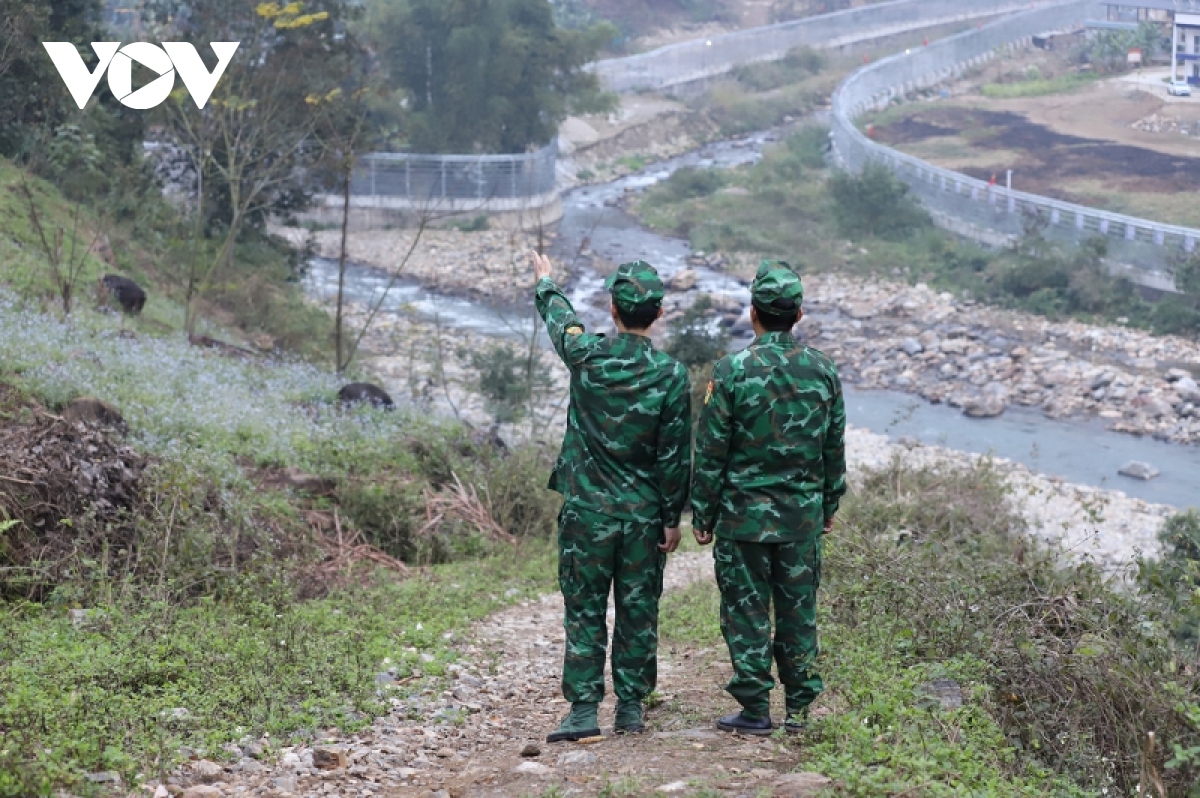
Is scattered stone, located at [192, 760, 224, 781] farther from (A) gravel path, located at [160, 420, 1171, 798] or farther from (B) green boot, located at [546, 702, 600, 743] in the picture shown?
(B) green boot, located at [546, 702, 600, 743]

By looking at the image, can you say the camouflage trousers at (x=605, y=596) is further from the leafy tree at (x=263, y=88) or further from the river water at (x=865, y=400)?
the leafy tree at (x=263, y=88)

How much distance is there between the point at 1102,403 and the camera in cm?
2242

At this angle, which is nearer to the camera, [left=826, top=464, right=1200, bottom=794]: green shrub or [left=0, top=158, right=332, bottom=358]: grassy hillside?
[left=826, top=464, right=1200, bottom=794]: green shrub

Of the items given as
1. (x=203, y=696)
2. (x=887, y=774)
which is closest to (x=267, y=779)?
(x=203, y=696)

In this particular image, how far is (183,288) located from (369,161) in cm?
1805

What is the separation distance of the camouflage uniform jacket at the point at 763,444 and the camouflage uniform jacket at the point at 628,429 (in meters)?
0.11

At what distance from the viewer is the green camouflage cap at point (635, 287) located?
460 cm

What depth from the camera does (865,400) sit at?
76.3ft

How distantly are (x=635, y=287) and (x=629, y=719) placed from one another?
1.55 metres

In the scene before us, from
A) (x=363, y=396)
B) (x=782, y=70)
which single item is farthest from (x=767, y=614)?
(x=782, y=70)

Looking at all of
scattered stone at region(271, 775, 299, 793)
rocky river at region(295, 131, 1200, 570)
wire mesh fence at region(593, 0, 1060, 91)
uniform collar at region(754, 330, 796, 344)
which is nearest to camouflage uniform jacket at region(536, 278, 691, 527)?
uniform collar at region(754, 330, 796, 344)

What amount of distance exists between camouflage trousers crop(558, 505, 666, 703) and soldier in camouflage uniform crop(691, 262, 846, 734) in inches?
9.5

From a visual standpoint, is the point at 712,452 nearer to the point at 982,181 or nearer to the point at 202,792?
the point at 202,792

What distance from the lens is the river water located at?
1938cm
